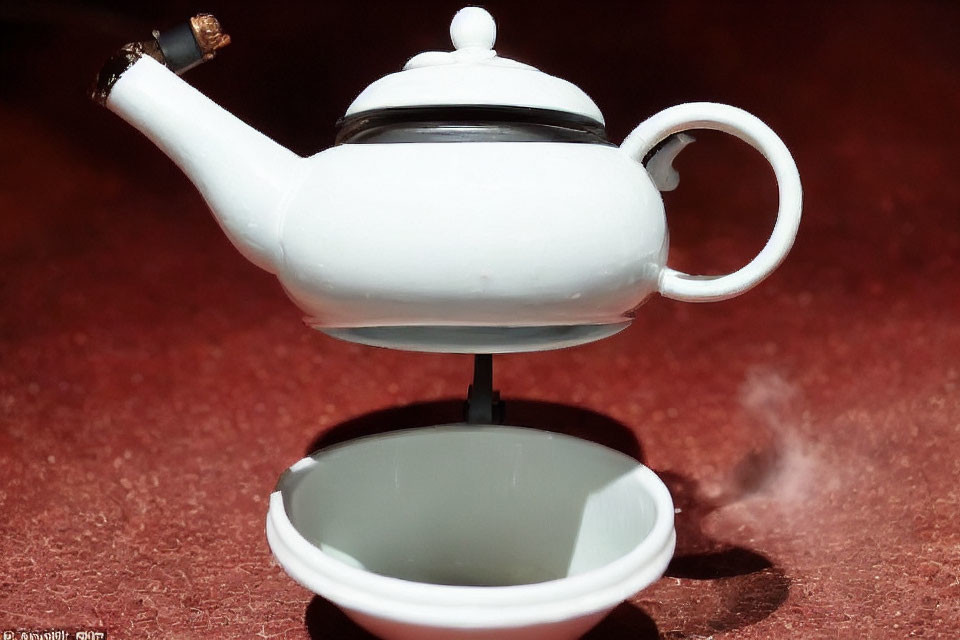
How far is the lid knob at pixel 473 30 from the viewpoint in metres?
0.58

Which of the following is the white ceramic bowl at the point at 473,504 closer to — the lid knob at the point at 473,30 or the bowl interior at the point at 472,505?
the bowl interior at the point at 472,505

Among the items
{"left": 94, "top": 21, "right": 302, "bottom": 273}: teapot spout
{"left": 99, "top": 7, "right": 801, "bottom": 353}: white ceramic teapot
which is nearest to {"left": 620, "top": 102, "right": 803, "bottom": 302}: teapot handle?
{"left": 99, "top": 7, "right": 801, "bottom": 353}: white ceramic teapot

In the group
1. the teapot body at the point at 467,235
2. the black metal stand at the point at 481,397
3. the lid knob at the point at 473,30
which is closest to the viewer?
the teapot body at the point at 467,235

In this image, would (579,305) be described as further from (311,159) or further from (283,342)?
(283,342)

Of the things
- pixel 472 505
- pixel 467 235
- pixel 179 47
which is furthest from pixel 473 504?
pixel 179 47

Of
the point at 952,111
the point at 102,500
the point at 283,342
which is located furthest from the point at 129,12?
the point at 952,111

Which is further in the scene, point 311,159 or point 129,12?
point 129,12

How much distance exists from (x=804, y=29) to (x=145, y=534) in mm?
970

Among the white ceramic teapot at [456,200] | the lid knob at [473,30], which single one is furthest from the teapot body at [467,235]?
the lid knob at [473,30]

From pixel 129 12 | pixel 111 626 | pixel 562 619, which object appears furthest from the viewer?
pixel 129 12

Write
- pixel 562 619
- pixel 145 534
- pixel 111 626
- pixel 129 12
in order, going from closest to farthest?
1. pixel 562 619
2. pixel 111 626
3. pixel 145 534
4. pixel 129 12

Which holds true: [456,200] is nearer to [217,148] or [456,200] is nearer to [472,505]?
[217,148]

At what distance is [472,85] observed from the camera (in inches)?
20.5

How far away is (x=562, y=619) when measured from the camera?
1.50ft
